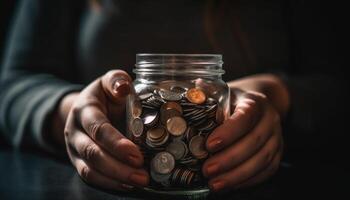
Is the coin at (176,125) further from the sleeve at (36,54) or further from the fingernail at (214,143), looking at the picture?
the sleeve at (36,54)

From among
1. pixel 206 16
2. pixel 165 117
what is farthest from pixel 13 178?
pixel 206 16

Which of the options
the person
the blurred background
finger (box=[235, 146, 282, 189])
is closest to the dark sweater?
the person

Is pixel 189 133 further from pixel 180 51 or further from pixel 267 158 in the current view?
pixel 180 51

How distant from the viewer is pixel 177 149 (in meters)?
0.56

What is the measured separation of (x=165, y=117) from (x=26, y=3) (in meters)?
0.68

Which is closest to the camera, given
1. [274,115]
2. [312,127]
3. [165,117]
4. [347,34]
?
[165,117]

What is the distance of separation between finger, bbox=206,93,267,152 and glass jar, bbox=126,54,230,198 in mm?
10

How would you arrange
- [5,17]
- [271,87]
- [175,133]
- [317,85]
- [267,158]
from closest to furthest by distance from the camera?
[175,133], [267,158], [271,87], [317,85], [5,17]

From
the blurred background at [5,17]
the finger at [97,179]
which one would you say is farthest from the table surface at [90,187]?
the blurred background at [5,17]

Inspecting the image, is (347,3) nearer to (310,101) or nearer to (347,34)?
(347,34)

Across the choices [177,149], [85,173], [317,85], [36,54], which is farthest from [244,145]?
[36,54]

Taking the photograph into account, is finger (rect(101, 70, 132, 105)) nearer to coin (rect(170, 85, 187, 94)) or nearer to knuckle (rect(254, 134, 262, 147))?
coin (rect(170, 85, 187, 94))

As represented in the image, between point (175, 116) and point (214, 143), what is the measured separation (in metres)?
0.06

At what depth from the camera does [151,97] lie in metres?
0.59
